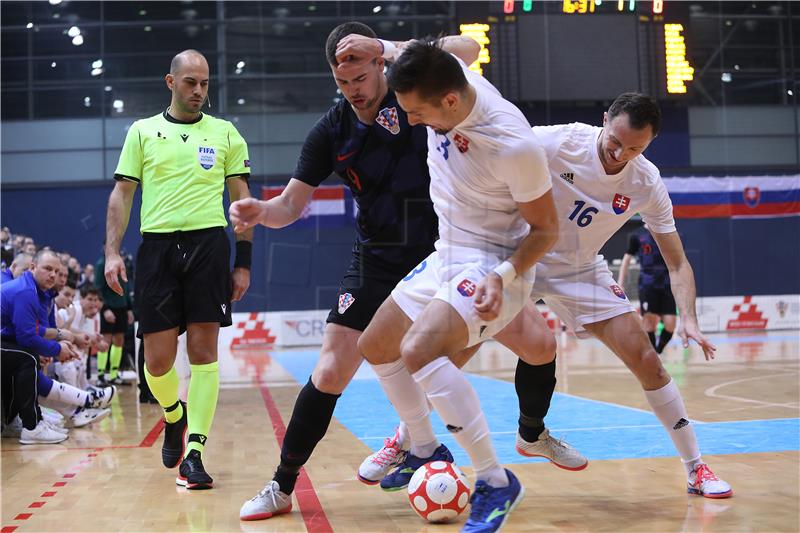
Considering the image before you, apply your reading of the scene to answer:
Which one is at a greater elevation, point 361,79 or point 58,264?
point 361,79

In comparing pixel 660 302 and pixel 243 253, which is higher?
pixel 243 253

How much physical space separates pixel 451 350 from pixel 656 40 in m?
12.0

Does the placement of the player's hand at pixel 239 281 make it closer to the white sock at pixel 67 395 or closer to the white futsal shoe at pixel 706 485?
the white futsal shoe at pixel 706 485

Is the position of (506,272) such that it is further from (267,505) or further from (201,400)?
(201,400)

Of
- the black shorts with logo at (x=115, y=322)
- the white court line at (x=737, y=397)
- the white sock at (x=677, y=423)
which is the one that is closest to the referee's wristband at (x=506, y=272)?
the white sock at (x=677, y=423)

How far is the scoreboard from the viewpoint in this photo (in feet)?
43.9

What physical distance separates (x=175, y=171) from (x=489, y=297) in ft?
7.73

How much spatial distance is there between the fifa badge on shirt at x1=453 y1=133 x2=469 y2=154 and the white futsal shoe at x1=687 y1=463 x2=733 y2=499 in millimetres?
1872

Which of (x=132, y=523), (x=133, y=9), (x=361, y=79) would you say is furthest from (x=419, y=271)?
(x=133, y=9)

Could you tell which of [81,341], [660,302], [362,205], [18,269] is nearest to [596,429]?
[362,205]

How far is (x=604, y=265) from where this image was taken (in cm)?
402

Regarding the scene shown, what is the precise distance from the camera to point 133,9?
1877 centimetres

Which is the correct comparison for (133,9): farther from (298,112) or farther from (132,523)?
(132,523)

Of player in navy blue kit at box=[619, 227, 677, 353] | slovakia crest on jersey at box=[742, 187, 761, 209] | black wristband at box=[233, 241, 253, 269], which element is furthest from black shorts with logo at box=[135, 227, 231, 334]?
slovakia crest on jersey at box=[742, 187, 761, 209]
